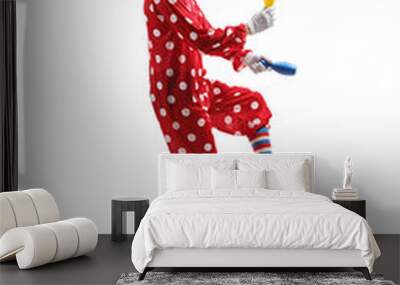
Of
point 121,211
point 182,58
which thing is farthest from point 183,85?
point 121,211

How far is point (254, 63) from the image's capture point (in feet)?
21.5

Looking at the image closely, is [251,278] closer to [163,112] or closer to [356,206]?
[356,206]

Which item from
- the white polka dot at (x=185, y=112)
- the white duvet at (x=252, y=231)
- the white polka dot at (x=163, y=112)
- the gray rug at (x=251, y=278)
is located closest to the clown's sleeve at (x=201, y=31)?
the white polka dot at (x=185, y=112)

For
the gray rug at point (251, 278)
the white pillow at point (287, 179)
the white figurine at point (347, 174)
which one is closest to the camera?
the gray rug at point (251, 278)

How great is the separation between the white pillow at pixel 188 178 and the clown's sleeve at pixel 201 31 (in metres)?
1.27

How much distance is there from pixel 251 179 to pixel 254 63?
1.42 meters

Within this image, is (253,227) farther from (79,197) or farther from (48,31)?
(48,31)

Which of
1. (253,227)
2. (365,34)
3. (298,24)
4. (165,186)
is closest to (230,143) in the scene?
(165,186)

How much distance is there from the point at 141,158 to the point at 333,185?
211 cm

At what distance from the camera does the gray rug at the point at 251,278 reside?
4.29 meters

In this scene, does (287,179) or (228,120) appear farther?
(228,120)

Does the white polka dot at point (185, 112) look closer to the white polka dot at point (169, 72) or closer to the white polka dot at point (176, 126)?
the white polka dot at point (176, 126)

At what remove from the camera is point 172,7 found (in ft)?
21.3

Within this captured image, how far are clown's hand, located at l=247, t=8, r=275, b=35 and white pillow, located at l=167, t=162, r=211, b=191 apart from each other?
165 cm
